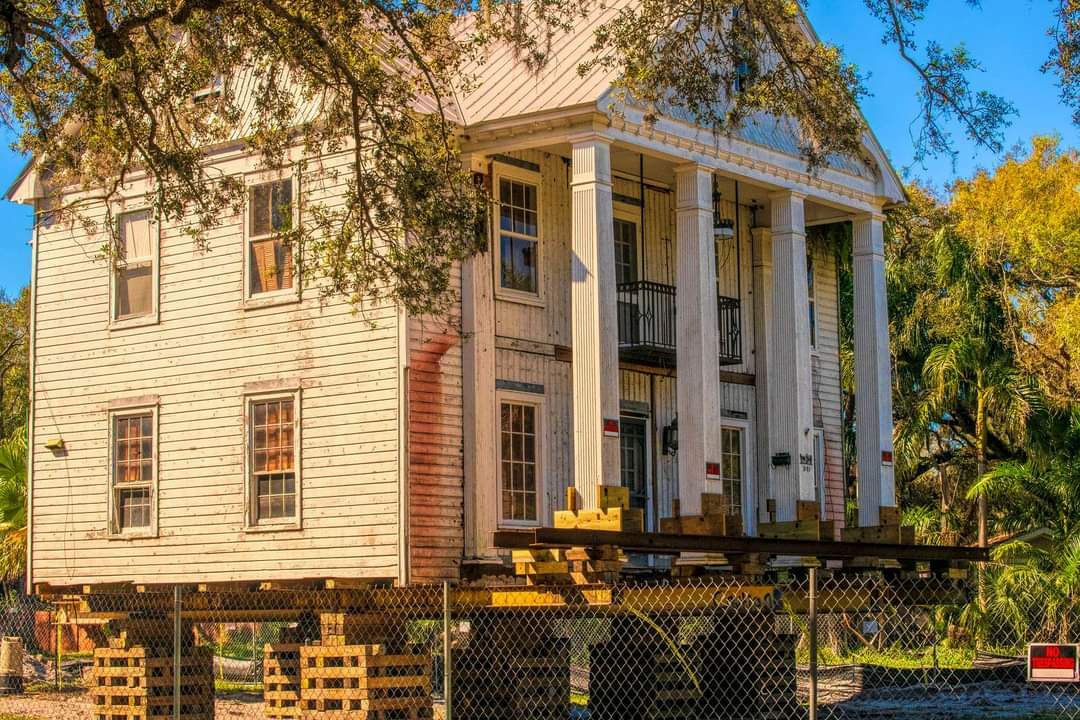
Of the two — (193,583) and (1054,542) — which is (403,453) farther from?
(1054,542)

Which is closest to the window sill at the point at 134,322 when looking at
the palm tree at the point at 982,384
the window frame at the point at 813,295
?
the window frame at the point at 813,295

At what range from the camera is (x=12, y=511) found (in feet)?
99.3

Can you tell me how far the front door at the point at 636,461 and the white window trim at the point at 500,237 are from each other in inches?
110

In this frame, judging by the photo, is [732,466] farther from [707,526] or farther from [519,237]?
[519,237]

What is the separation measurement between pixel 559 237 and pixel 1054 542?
16.8 metres

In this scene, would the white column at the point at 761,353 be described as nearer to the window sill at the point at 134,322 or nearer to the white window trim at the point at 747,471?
the white window trim at the point at 747,471

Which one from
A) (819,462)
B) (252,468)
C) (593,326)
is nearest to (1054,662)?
(593,326)

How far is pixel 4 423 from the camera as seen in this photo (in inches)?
2072

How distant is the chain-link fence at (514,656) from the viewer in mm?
18125

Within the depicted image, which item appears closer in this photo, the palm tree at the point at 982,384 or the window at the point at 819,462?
the window at the point at 819,462

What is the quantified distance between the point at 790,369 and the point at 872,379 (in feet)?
6.96

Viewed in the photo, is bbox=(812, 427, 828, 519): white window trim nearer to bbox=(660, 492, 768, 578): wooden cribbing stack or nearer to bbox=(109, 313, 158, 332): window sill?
bbox=(660, 492, 768, 578): wooden cribbing stack

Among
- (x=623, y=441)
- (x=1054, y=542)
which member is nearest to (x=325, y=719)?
(x=623, y=441)

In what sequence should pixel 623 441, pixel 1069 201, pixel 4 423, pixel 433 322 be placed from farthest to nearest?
pixel 4 423, pixel 1069 201, pixel 623 441, pixel 433 322
